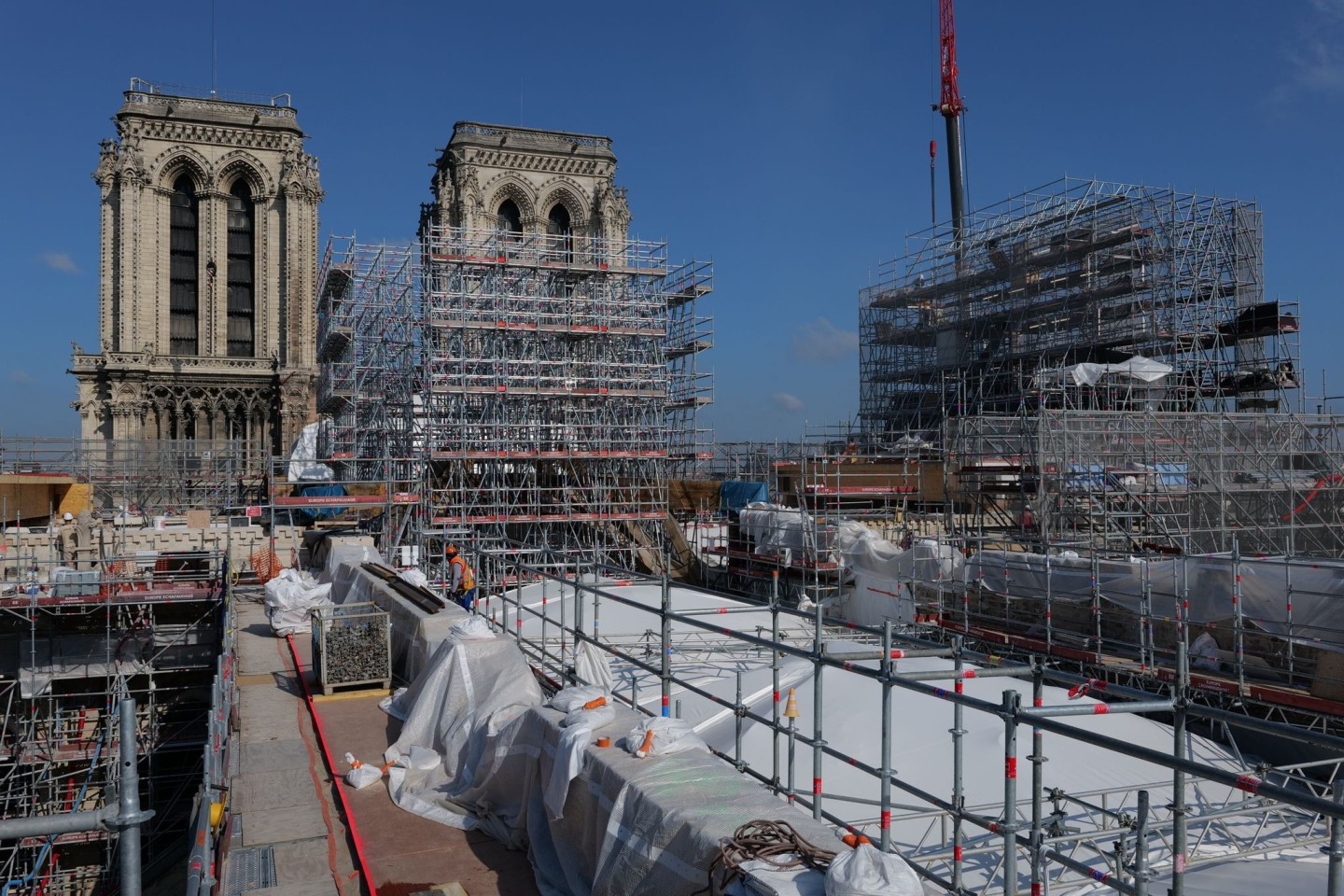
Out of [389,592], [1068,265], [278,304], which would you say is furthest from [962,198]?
[389,592]

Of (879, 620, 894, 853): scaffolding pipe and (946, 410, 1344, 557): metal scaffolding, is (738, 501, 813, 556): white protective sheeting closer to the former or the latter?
(946, 410, 1344, 557): metal scaffolding

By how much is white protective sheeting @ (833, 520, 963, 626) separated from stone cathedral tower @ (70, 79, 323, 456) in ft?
92.7

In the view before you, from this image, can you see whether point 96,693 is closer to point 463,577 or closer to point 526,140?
point 463,577

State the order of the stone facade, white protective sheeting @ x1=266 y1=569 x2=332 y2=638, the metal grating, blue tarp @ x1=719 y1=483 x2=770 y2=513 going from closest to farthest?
the metal grating < white protective sheeting @ x1=266 y1=569 x2=332 y2=638 < blue tarp @ x1=719 y1=483 x2=770 y2=513 < the stone facade

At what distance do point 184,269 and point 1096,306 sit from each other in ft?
121

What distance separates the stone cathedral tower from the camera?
42.0 metres

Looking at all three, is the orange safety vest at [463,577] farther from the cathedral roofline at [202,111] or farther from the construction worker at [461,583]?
the cathedral roofline at [202,111]

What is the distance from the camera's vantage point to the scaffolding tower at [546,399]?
89.6 ft

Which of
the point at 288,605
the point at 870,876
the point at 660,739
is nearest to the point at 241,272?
the point at 288,605

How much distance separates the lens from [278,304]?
146ft

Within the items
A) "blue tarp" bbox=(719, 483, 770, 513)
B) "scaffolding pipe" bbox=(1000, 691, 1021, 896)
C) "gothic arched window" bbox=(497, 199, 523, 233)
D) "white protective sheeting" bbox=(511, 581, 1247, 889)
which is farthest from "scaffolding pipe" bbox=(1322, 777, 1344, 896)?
"gothic arched window" bbox=(497, 199, 523, 233)

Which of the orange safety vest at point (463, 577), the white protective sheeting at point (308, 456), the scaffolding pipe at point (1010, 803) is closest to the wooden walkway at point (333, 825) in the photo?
the scaffolding pipe at point (1010, 803)

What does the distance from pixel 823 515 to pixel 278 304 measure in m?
29.9

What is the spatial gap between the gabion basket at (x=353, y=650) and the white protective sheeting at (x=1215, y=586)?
9.56 meters
